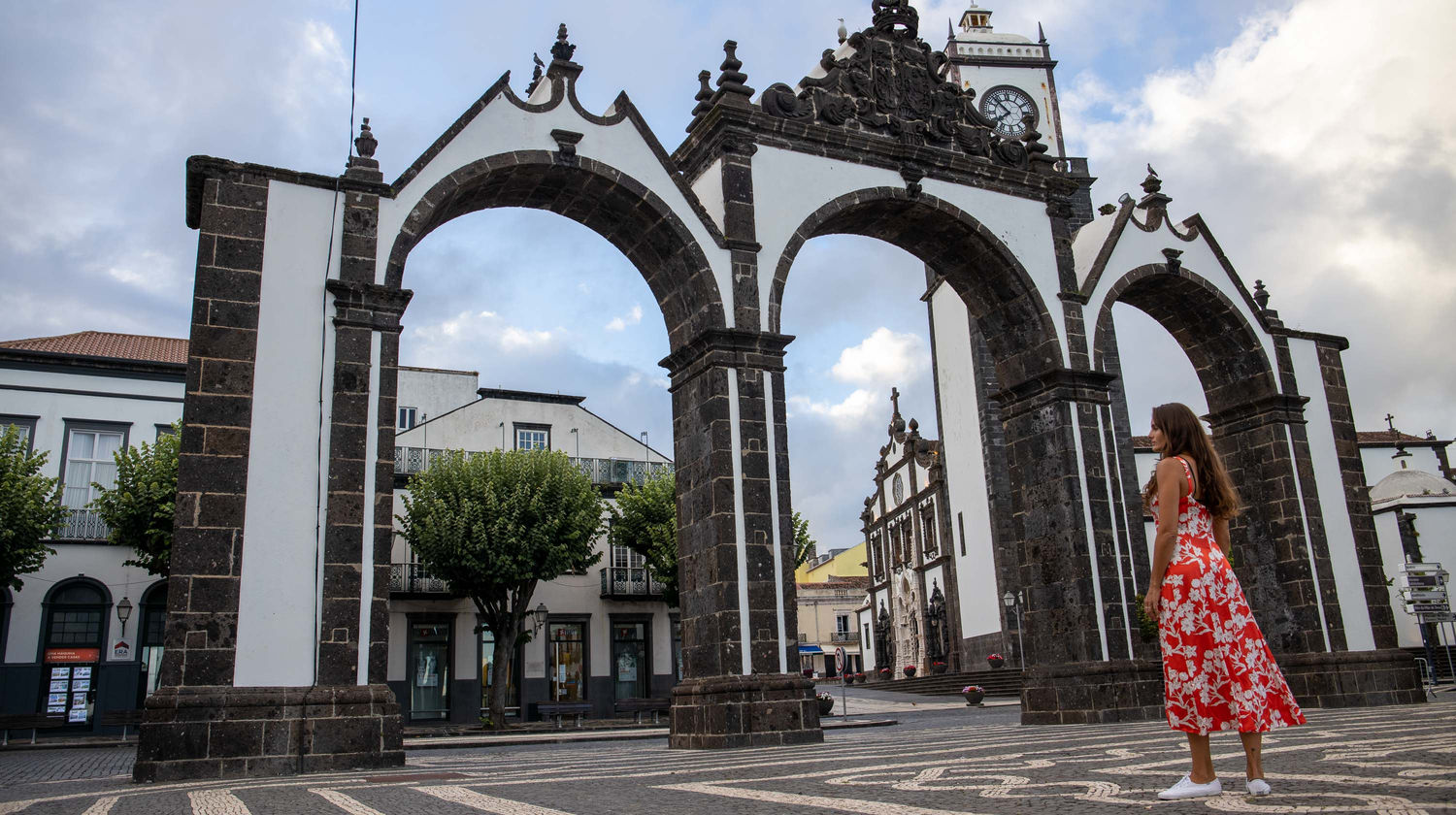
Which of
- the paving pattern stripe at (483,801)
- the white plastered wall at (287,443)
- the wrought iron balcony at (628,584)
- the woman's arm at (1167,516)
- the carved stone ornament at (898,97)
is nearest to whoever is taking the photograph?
the woman's arm at (1167,516)

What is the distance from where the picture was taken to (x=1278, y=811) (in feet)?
10.4

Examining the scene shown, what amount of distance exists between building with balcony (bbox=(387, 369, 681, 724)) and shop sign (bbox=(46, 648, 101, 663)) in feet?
19.7

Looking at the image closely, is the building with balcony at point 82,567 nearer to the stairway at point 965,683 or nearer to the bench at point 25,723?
the bench at point 25,723

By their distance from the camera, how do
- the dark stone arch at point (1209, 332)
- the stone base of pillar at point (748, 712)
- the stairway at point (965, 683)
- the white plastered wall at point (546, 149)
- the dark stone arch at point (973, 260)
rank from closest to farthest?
the stone base of pillar at point (748, 712), the white plastered wall at point (546, 149), the dark stone arch at point (973, 260), the dark stone arch at point (1209, 332), the stairway at point (965, 683)

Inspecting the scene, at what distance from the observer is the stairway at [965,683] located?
87.7 feet

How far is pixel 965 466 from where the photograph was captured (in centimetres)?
2947

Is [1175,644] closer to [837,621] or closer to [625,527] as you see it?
[625,527]

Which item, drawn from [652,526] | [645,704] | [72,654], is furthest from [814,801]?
[72,654]

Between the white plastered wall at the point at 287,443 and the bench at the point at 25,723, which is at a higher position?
the white plastered wall at the point at 287,443

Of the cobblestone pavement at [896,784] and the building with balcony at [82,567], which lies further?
the building with balcony at [82,567]

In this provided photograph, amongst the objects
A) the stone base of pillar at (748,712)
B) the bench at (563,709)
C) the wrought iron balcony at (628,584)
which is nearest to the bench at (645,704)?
the bench at (563,709)

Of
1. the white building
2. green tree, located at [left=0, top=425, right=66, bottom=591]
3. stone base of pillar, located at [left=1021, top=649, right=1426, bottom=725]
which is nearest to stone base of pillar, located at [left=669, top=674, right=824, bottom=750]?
stone base of pillar, located at [left=1021, top=649, right=1426, bottom=725]

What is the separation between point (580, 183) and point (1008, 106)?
25581mm

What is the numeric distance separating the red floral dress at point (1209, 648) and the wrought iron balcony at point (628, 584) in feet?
78.8
